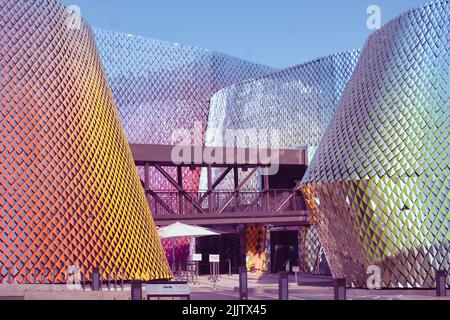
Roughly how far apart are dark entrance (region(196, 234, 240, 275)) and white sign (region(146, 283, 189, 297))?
84.2ft

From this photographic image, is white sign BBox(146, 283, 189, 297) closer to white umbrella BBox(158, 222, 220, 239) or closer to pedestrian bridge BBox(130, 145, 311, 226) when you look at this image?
white umbrella BBox(158, 222, 220, 239)

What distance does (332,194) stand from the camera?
90.9ft

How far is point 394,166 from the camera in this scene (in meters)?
26.4

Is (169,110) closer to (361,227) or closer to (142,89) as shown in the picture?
(142,89)

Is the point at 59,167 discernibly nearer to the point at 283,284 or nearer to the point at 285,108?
the point at 283,284

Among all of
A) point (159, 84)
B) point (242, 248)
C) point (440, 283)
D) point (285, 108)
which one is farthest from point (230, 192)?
point (440, 283)

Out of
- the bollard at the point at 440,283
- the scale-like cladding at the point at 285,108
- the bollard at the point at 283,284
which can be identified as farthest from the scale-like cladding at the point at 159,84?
the bollard at the point at 283,284

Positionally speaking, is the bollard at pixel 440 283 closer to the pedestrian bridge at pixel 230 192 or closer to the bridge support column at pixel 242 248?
the pedestrian bridge at pixel 230 192

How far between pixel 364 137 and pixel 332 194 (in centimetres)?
216

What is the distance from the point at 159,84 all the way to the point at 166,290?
3237 centimetres

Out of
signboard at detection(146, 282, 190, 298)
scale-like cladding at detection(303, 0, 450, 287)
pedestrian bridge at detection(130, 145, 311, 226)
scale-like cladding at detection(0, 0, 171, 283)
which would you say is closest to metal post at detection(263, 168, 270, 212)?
pedestrian bridge at detection(130, 145, 311, 226)

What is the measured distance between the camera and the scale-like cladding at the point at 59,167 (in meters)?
25.4

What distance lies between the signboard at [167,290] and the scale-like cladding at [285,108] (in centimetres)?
2202

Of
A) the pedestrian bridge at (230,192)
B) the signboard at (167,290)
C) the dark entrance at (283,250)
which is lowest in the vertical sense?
the signboard at (167,290)
